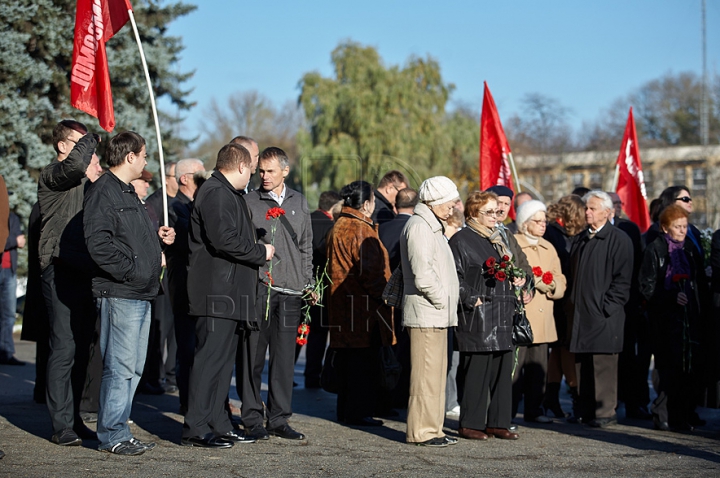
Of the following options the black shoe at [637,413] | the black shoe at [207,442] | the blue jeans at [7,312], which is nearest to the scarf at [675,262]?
the black shoe at [637,413]

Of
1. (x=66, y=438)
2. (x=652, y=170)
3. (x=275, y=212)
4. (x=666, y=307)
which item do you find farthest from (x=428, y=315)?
(x=652, y=170)

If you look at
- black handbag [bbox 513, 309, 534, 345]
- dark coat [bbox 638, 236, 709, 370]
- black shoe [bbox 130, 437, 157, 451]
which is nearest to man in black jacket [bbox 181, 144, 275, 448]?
black shoe [bbox 130, 437, 157, 451]

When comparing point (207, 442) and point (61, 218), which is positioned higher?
point (61, 218)

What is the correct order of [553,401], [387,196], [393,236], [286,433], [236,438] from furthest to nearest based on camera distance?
[387,196] < [553,401] < [393,236] < [286,433] < [236,438]

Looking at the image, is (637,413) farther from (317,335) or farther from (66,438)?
(66,438)

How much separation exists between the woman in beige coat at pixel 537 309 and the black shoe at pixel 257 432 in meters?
2.61

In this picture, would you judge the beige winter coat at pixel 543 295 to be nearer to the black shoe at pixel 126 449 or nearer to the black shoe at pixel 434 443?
the black shoe at pixel 434 443

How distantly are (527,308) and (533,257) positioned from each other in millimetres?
513

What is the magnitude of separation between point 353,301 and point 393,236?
1247mm

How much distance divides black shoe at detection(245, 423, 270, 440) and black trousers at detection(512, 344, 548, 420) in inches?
106

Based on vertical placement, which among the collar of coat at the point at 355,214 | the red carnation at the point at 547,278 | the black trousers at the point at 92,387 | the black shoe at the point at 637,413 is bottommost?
the black shoe at the point at 637,413

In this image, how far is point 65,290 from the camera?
685 cm

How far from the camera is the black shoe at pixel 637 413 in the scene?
9305mm

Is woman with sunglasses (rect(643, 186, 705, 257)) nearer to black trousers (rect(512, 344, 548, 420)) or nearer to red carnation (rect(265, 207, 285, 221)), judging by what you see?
black trousers (rect(512, 344, 548, 420))
